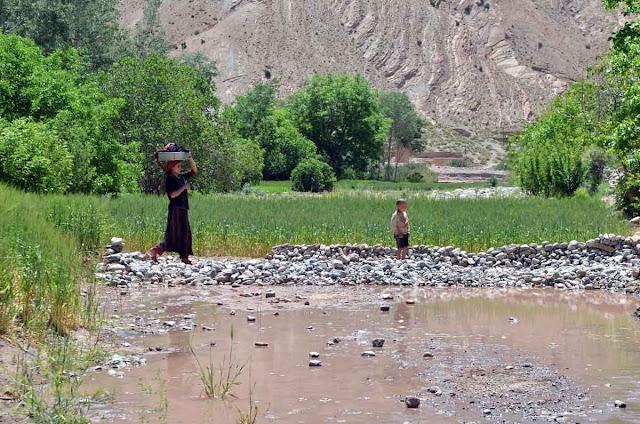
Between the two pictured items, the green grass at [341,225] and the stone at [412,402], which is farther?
the green grass at [341,225]

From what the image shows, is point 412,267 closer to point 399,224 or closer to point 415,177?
point 399,224

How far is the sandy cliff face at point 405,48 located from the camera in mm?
100000

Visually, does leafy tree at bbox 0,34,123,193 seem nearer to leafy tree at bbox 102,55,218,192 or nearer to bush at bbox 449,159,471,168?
leafy tree at bbox 102,55,218,192

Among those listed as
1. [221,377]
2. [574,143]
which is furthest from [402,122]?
[221,377]

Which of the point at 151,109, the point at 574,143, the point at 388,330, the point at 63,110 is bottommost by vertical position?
the point at 388,330

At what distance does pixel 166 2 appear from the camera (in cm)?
11094

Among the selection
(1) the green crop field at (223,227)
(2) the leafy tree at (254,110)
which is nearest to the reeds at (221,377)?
(1) the green crop field at (223,227)

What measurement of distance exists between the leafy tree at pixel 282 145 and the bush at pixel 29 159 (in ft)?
139

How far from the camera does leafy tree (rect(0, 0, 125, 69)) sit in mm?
50062

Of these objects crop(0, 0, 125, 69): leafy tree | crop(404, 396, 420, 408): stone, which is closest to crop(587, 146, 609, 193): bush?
crop(0, 0, 125, 69): leafy tree

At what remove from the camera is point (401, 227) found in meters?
19.0

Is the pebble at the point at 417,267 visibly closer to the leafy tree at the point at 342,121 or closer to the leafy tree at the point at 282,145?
the leafy tree at the point at 282,145

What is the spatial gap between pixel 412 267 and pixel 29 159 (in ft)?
34.7

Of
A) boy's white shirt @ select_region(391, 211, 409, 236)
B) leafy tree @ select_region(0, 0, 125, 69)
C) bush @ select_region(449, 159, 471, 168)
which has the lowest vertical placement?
boy's white shirt @ select_region(391, 211, 409, 236)
